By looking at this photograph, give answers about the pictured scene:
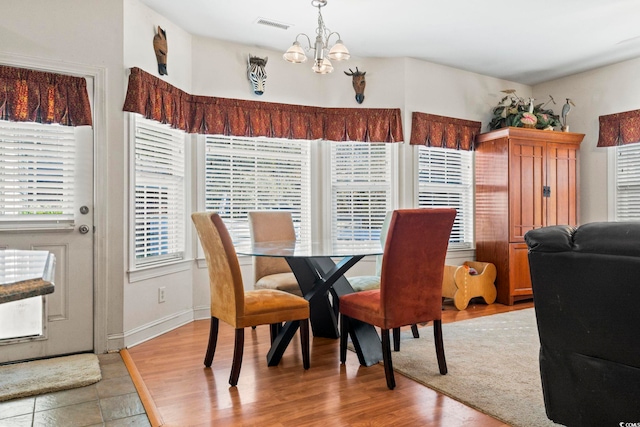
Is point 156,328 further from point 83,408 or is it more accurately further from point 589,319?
point 589,319

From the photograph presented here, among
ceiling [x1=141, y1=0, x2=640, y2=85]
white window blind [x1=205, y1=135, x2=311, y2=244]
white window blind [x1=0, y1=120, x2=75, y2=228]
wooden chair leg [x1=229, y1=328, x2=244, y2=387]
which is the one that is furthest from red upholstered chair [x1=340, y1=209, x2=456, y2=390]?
white window blind [x1=0, y1=120, x2=75, y2=228]

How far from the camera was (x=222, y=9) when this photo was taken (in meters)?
3.73

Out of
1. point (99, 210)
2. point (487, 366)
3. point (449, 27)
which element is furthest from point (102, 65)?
point (487, 366)

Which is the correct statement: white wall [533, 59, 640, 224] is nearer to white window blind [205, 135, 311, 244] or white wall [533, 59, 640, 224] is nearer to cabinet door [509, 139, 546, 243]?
cabinet door [509, 139, 546, 243]

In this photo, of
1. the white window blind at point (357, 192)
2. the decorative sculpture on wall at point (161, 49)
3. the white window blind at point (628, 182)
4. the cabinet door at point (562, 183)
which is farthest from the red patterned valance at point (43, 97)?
the white window blind at point (628, 182)

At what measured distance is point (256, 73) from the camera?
4.43m

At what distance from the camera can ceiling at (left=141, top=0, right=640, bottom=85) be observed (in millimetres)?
3691

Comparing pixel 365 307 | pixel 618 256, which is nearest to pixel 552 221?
pixel 365 307

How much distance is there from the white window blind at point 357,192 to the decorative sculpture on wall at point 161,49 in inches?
73.7

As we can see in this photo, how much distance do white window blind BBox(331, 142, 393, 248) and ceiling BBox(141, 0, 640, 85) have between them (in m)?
1.05

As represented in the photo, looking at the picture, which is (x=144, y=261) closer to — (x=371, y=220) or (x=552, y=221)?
(x=371, y=220)

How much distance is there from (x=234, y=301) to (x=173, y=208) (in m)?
1.78

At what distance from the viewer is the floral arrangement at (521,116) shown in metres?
5.12

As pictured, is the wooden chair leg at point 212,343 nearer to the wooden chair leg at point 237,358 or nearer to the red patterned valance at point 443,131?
the wooden chair leg at point 237,358
